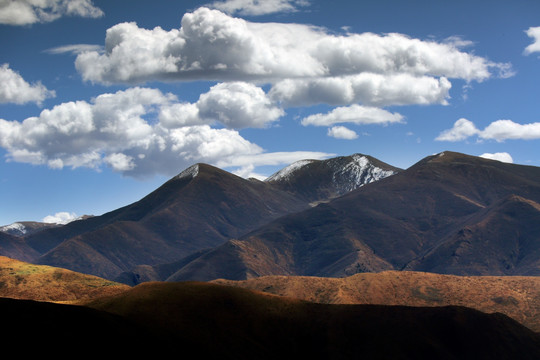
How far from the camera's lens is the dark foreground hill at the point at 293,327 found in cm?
14288

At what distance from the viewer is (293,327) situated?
526 feet

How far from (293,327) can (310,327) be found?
13.8 feet

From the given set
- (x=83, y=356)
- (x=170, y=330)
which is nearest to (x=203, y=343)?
(x=170, y=330)

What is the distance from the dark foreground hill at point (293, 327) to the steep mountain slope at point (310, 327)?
0.75 ft

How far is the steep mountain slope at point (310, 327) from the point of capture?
14812cm

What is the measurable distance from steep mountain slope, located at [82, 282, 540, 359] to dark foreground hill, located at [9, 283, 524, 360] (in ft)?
0.75

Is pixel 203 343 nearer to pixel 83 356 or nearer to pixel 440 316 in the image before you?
pixel 83 356

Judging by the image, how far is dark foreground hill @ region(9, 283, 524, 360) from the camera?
469 ft

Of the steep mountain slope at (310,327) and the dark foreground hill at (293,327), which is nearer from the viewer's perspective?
the dark foreground hill at (293,327)

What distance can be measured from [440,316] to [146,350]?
7518 cm

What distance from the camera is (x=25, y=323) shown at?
114125mm

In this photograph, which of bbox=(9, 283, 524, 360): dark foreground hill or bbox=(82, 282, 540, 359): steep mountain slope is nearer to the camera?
bbox=(9, 283, 524, 360): dark foreground hill

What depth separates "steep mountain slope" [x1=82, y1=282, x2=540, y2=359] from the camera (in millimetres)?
148125

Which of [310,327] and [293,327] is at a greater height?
[293,327]
